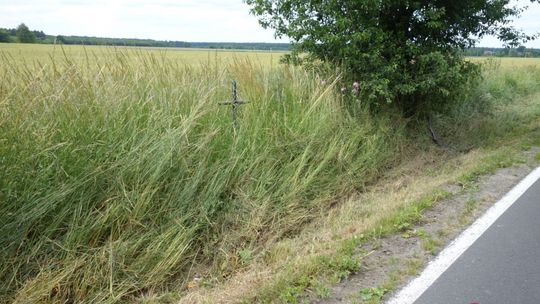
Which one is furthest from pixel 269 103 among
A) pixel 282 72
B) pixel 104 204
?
pixel 104 204

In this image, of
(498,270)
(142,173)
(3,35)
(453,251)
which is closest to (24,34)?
(3,35)

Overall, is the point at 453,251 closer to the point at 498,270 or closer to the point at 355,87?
the point at 498,270

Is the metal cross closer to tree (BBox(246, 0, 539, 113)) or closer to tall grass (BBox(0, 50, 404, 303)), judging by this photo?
tall grass (BBox(0, 50, 404, 303))

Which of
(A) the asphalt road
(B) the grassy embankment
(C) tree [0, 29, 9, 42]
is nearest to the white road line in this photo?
(A) the asphalt road

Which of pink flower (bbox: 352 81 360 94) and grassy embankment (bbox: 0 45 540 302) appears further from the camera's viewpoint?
pink flower (bbox: 352 81 360 94)

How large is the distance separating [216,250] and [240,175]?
3.66ft

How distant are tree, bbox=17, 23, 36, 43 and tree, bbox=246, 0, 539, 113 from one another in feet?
12.6

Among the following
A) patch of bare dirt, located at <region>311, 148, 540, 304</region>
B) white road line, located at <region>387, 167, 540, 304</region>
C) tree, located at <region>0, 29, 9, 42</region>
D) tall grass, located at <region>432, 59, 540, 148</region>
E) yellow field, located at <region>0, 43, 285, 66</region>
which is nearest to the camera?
white road line, located at <region>387, 167, 540, 304</region>

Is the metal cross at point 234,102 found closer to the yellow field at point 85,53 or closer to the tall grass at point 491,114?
the yellow field at point 85,53

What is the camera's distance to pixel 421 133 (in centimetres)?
949

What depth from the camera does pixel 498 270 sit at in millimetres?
4012

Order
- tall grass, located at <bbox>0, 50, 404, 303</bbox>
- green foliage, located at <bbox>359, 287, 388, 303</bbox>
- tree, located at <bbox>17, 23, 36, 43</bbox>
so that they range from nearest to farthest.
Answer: green foliage, located at <bbox>359, 287, 388, 303</bbox>
tall grass, located at <bbox>0, 50, 404, 303</bbox>
tree, located at <bbox>17, 23, 36, 43</bbox>

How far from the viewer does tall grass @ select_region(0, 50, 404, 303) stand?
3916 mm

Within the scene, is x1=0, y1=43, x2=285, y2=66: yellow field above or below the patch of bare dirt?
above
